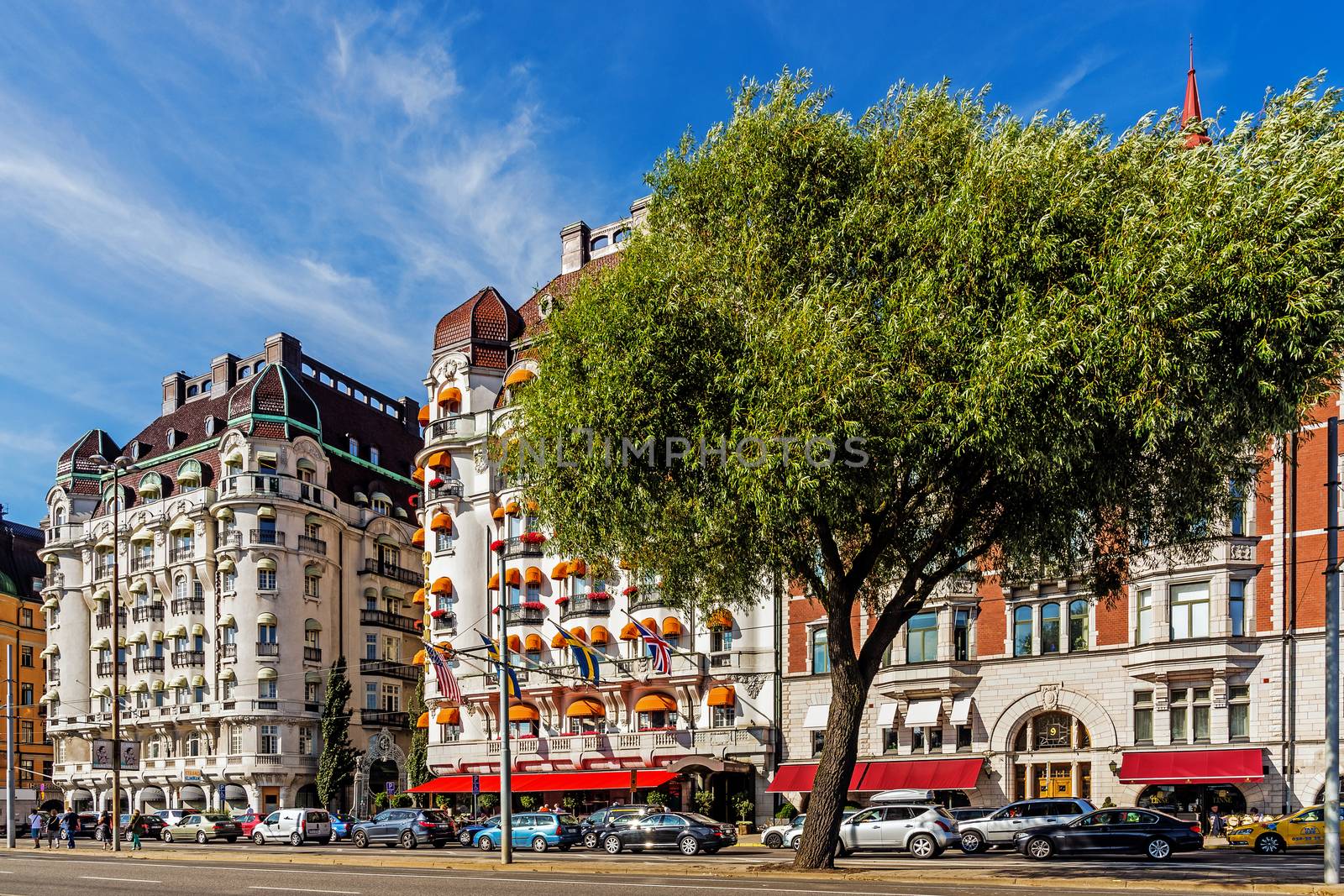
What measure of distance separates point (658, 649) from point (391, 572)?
107ft

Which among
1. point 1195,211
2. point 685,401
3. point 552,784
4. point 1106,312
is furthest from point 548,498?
point 552,784

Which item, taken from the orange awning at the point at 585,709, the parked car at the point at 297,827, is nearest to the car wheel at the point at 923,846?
the orange awning at the point at 585,709

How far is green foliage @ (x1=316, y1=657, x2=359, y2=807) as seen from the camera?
7306 centimetres

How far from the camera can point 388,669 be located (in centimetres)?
8225

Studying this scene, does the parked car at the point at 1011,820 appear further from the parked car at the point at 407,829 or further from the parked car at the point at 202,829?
the parked car at the point at 202,829

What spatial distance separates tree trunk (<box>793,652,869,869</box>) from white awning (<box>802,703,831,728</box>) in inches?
1074

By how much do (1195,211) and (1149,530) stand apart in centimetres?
828

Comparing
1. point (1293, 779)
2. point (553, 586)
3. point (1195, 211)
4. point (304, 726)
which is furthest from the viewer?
point (304, 726)

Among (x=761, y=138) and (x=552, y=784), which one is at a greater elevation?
(x=761, y=138)

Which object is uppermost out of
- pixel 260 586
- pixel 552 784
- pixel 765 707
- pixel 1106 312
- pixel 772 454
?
pixel 1106 312

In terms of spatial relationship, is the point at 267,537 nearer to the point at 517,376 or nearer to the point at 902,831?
the point at 517,376

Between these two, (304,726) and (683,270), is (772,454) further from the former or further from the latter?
(304,726)

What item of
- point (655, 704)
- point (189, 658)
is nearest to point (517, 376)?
point (655, 704)

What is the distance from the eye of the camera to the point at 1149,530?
28.1 metres
